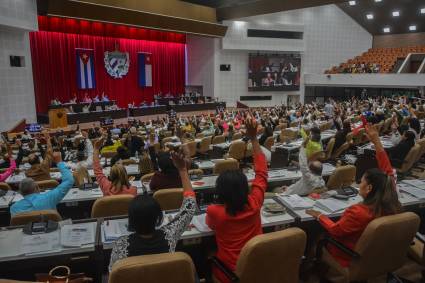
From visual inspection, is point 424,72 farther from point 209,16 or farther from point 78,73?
point 78,73

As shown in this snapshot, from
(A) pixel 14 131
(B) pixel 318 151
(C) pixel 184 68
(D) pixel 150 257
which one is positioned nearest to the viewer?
(D) pixel 150 257

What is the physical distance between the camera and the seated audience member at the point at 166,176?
4176 millimetres

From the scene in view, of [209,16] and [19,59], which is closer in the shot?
[19,59]

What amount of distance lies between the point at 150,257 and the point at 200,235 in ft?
3.05

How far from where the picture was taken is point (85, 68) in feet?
59.6

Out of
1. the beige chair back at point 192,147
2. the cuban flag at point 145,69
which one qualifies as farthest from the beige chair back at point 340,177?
the cuban flag at point 145,69

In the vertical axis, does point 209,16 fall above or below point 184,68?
above

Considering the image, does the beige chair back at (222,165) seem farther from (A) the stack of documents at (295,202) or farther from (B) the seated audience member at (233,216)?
(B) the seated audience member at (233,216)

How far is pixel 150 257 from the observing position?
2021mm

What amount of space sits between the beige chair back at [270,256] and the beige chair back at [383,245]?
1.85 feet

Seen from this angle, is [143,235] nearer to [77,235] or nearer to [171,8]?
[77,235]

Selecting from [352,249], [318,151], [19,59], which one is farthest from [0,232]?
[19,59]

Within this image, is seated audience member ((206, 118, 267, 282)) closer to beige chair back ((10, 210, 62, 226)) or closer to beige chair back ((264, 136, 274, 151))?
beige chair back ((10, 210, 62, 226))

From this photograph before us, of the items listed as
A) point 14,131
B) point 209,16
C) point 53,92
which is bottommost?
point 14,131
